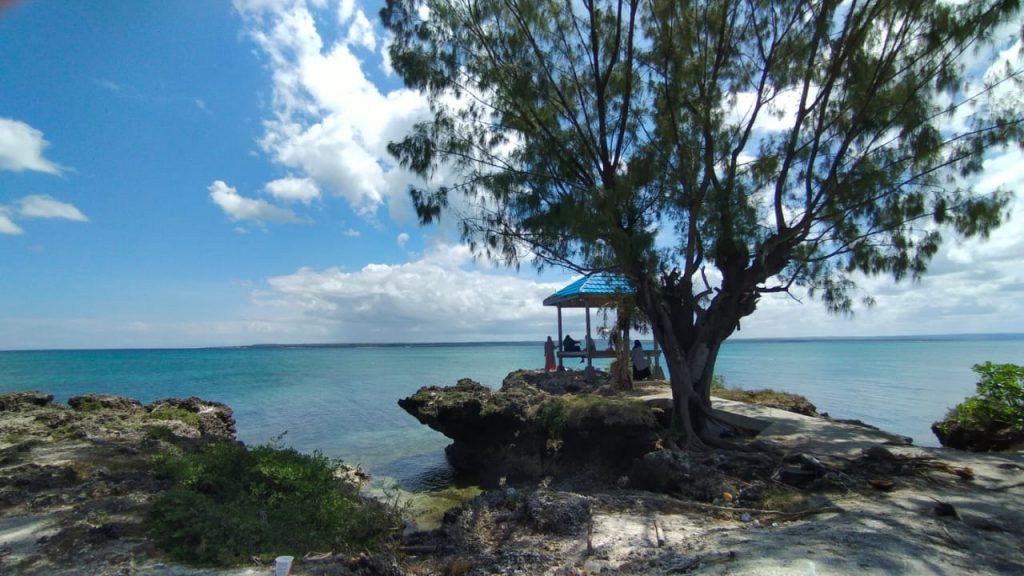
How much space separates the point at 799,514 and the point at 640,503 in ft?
5.89

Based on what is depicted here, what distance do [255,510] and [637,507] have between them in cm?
431

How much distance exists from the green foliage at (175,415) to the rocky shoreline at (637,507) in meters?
1.06

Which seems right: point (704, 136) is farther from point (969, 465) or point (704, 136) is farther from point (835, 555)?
point (835, 555)

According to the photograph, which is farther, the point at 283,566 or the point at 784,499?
the point at 784,499

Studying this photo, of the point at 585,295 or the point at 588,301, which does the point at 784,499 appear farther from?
the point at 588,301

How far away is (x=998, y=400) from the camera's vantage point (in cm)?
1091

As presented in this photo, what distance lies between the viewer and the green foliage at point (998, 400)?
1052 centimetres

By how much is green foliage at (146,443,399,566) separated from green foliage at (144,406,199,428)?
5889 millimetres

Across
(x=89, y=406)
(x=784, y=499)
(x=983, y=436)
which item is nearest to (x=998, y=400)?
(x=983, y=436)

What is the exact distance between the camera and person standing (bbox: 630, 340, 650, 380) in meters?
18.2

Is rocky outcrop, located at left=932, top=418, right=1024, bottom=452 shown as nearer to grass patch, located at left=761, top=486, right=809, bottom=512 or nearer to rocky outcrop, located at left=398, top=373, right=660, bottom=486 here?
grass patch, located at left=761, top=486, right=809, bottom=512

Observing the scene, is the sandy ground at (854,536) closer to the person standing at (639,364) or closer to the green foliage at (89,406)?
the person standing at (639,364)

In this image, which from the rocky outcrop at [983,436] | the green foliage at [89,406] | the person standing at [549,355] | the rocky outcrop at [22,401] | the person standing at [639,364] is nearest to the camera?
the rocky outcrop at [983,436]

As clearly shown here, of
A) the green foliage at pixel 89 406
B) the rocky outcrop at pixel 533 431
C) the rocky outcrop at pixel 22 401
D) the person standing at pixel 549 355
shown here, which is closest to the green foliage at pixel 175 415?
the green foliage at pixel 89 406
